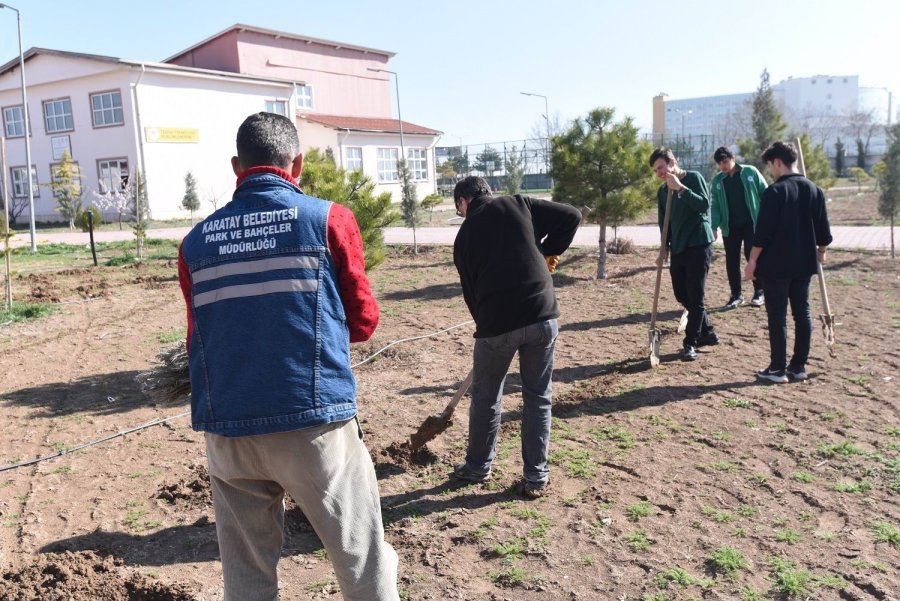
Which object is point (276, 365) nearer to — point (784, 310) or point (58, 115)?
point (784, 310)

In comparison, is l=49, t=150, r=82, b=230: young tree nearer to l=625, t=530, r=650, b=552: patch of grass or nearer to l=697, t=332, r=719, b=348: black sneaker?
l=697, t=332, r=719, b=348: black sneaker

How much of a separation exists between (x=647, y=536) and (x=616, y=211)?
25.9 feet

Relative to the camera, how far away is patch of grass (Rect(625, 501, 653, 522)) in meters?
3.75

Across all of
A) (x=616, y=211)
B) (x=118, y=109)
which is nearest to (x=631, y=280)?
(x=616, y=211)

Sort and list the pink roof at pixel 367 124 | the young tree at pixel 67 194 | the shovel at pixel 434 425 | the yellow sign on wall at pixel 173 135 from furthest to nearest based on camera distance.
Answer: the pink roof at pixel 367 124 < the yellow sign on wall at pixel 173 135 < the young tree at pixel 67 194 < the shovel at pixel 434 425

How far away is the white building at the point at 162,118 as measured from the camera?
29719mm

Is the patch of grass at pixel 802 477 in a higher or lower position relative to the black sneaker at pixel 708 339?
lower

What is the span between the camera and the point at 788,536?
3475 millimetres

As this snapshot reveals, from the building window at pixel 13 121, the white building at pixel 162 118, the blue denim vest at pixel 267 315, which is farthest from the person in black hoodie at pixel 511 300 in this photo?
the building window at pixel 13 121

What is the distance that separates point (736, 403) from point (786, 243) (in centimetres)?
131

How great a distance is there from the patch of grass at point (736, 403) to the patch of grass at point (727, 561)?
2.16 meters

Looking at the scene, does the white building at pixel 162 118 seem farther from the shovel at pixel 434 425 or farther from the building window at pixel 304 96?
the shovel at pixel 434 425

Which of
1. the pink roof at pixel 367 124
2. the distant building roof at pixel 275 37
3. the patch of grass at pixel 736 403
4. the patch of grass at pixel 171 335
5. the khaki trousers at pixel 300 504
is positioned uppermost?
the distant building roof at pixel 275 37

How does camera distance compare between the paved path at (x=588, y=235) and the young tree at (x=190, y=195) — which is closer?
the paved path at (x=588, y=235)
